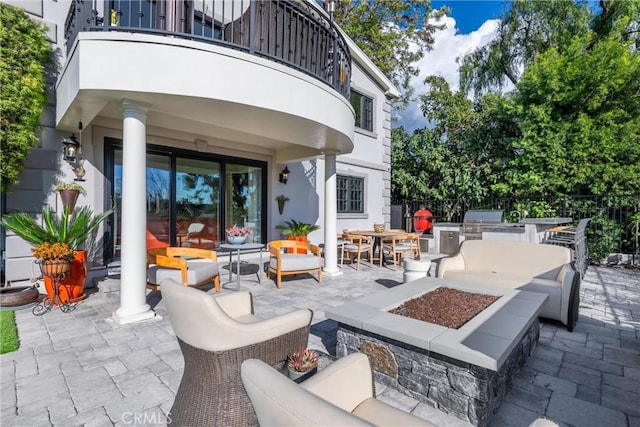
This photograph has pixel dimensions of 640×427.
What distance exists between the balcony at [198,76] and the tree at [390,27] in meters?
9.34

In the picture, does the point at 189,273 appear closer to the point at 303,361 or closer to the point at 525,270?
the point at 303,361

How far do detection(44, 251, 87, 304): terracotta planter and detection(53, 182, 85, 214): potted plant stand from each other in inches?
30.9

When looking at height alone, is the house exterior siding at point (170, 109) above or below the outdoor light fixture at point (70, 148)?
above

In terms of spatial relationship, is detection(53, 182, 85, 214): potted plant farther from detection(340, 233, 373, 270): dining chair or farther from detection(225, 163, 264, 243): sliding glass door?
detection(340, 233, 373, 270): dining chair

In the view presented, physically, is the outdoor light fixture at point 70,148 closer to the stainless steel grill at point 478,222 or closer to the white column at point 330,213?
the white column at point 330,213

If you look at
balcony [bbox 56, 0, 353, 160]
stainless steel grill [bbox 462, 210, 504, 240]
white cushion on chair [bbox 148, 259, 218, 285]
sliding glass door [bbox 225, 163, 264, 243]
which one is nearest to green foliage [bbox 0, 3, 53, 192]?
balcony [bbox 56, 0, 353, 160]

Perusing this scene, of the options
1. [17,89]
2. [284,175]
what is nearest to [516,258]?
[284,175]

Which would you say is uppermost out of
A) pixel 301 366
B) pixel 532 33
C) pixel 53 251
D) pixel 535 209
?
pixel 532 33

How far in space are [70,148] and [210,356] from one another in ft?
16.2

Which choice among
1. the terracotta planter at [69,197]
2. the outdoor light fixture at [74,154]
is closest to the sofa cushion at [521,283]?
the terracotta planter at [69,197]

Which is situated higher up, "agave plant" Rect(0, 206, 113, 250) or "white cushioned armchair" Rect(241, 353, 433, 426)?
"agave plant" Rect(0, 206, 113, 250)

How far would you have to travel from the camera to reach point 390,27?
14.1 m

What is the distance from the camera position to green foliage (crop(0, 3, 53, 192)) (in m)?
4.01

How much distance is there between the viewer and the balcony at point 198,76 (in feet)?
11.1
